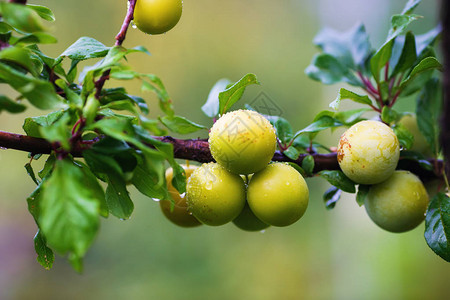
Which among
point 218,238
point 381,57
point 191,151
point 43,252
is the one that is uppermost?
point 381,57

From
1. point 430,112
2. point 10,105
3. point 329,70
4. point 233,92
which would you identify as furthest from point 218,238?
point 10,105

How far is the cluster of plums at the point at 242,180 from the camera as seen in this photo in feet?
1.59

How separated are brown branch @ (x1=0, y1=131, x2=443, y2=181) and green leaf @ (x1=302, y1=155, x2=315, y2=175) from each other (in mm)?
17

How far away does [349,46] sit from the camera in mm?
845

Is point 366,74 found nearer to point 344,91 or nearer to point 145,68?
point 344,91

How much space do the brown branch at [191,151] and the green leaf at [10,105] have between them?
68mm

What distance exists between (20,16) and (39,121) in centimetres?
13

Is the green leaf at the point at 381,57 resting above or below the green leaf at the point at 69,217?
above

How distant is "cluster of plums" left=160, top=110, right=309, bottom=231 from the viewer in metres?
0.48

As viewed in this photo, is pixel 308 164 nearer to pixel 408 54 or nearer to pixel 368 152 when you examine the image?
pixel 368 152

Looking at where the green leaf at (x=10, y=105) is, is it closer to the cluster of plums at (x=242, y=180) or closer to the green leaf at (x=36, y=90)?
the green leaf at (x=36, y=90)

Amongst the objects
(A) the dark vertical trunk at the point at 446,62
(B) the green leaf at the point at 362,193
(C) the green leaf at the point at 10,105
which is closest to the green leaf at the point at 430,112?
(B) the green leaf at the point at 362,193

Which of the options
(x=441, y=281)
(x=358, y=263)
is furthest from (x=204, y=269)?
(x=441, y=281)

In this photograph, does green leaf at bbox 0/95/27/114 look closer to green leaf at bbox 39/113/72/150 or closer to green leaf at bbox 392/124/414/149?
green leaf at bbox 39/113/72/150
